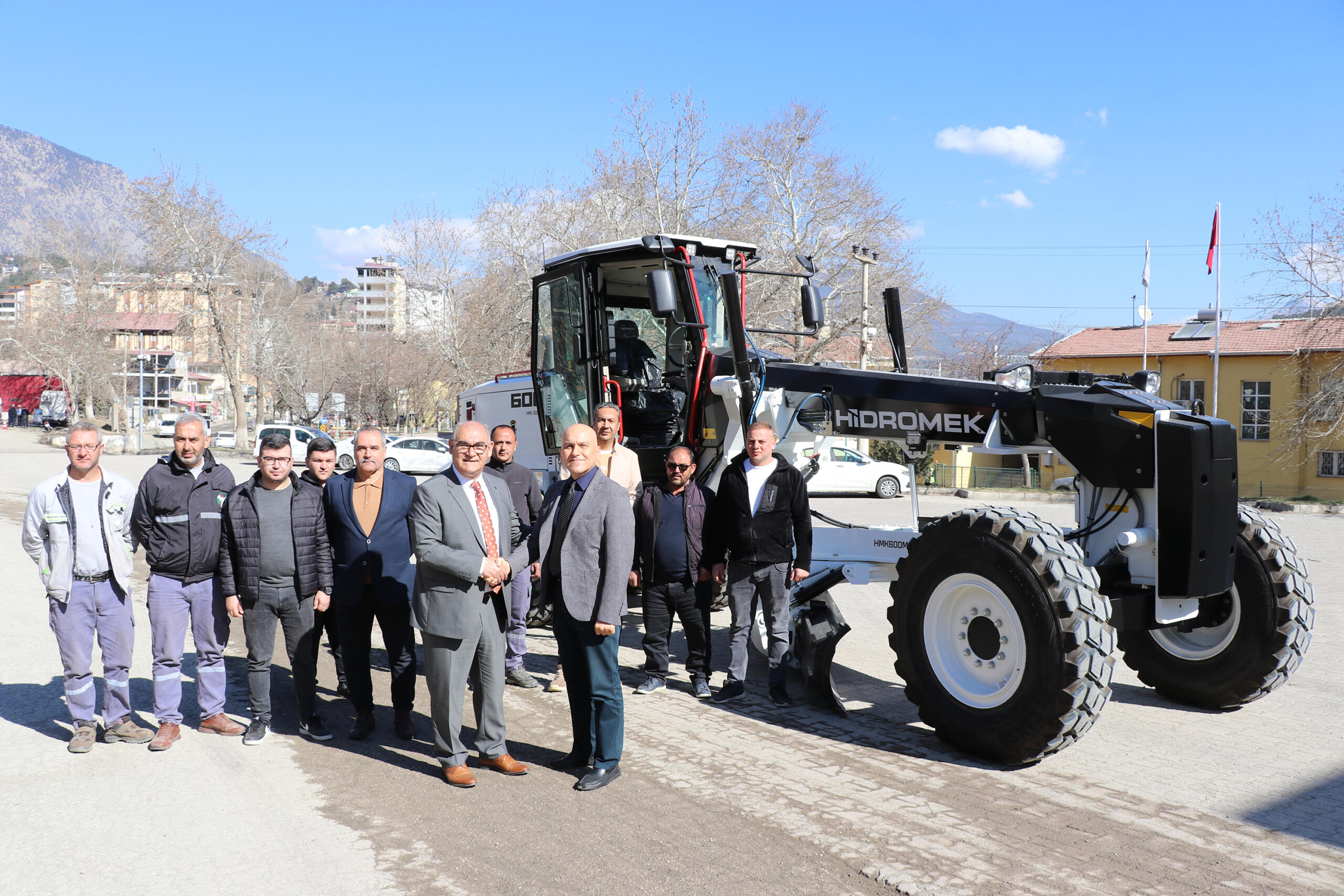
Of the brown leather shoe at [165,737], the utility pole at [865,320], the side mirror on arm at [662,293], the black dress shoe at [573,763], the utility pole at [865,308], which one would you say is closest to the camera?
the black dress shoe at [573,763]

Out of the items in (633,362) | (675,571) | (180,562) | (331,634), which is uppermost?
(633,362)

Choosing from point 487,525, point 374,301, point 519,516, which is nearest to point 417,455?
point 519,516

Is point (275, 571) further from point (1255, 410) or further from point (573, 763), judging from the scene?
point (1255, 410)

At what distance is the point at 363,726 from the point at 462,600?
1409 millimetres

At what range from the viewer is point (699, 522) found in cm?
695

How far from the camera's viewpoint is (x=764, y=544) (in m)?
6.67

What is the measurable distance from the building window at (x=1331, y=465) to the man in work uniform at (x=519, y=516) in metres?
35.8

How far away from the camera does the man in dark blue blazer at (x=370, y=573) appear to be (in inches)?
235

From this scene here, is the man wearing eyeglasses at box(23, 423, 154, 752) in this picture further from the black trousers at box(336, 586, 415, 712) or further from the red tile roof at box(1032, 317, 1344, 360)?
the red tile roof at box(1032, 317, 1344, 360)

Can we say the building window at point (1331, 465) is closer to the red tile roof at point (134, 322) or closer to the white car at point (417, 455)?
the white car at point (417, 455)

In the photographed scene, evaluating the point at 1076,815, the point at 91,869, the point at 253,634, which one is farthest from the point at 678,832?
the point at 253,634

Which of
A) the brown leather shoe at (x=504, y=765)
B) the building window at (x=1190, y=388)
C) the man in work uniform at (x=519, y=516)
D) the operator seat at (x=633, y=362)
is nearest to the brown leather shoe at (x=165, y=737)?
the brown leather shoe at (x=504, y=765)

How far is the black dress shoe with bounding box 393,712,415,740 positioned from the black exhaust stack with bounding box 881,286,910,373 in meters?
4.11

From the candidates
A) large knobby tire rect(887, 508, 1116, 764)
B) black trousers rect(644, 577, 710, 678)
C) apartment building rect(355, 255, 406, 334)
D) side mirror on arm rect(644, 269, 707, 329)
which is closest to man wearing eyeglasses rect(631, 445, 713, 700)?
black trousers rect(644, 577, 710, 678)
